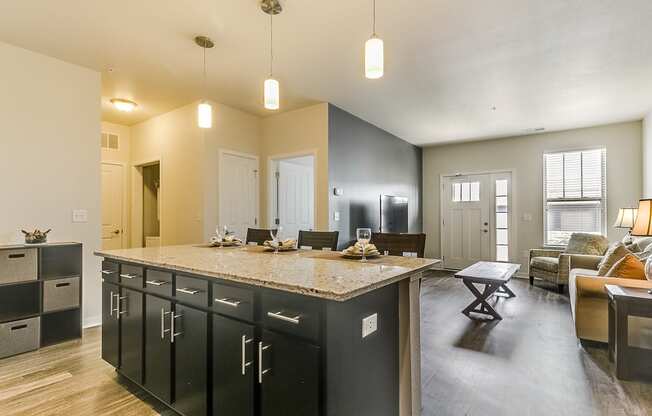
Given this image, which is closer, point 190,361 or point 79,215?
point 190,361

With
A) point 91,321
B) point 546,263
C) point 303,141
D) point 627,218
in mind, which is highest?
point 303,141

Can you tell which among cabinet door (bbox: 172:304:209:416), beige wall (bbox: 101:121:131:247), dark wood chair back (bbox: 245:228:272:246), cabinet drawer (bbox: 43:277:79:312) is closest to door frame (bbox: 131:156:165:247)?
beige wall (bbox: 101:121:131:247)

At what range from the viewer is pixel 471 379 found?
2.33 m

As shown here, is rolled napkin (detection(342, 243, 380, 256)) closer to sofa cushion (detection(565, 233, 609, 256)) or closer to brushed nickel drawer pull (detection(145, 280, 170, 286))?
brushed nickel drawer pull (detection(145, 280, 170, 286))

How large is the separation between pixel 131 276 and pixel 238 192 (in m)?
2.86

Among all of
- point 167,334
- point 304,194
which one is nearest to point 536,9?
point 167,334

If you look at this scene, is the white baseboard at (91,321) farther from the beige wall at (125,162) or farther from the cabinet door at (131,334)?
the beige wall at (125,162)

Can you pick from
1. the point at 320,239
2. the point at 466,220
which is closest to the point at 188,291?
the point at 320,239

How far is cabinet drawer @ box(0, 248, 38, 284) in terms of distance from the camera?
9.16ft

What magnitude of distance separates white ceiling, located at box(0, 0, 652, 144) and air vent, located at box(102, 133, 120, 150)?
0.91m

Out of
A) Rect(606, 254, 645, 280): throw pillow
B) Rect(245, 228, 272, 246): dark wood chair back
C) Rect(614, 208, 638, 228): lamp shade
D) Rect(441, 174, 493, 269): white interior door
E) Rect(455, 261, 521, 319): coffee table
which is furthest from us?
Rect(441, 174, 493, 269): white interior door

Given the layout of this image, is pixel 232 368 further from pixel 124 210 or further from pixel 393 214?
pixel 124 210

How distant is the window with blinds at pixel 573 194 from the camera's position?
18.7 feet

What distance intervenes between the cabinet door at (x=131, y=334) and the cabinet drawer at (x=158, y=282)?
0.13m
